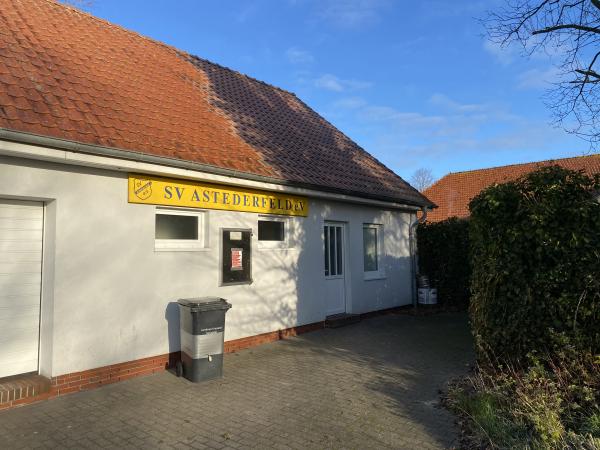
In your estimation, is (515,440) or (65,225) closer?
(515,440)

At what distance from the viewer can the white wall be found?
571cm

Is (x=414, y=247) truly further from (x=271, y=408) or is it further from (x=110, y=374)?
(x=110, y=374)

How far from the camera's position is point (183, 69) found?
1101 cm

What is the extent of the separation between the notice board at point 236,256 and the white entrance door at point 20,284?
2848 mm

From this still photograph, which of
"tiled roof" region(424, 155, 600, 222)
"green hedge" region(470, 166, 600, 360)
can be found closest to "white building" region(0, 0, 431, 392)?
"green hedge" region(470, 166, 600, 360)

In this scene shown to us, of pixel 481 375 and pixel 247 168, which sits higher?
pixel 247 168

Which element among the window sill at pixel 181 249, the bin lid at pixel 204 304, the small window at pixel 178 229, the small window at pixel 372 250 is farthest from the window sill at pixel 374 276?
the bin lid at pixel 204 304

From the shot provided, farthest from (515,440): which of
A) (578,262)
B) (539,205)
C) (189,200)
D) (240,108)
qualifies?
(240,108)

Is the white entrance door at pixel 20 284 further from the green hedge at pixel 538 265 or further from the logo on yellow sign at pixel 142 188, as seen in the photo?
the green hedge at pixel 538 265

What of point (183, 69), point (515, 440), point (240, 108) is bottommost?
point (515, 440)

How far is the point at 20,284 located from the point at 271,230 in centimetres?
453

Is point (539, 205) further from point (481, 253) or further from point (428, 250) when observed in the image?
point (428, 250)

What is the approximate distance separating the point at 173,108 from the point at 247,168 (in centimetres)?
198

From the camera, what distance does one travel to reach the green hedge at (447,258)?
522 inches
